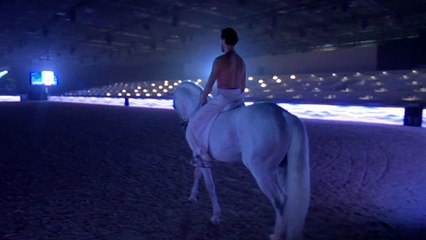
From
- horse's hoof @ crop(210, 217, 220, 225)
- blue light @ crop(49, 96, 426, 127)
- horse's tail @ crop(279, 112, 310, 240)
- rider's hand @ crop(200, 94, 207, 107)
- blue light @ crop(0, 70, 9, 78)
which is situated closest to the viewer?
horse's tail @ crop(279, 112, 310, 240)

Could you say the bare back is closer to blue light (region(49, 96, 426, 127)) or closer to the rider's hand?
the rider's hand

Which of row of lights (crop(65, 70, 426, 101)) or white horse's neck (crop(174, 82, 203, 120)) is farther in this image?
row of lights (crop(65, 70, 426, 101))

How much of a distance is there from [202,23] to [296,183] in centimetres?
1244

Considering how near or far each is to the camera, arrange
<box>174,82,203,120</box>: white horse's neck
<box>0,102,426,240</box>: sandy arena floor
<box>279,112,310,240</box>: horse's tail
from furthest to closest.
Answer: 1. <box>174,82,203,120</box>: white horse's neck
2. <box>0,102,426,240</box>: sandy arena floor
3. <box>279,112,310,240</box>: horse's tail

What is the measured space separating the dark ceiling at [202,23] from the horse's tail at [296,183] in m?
8.51

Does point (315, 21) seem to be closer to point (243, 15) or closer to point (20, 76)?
point (243, 15)

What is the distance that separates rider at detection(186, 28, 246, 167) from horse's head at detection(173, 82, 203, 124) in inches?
11.1

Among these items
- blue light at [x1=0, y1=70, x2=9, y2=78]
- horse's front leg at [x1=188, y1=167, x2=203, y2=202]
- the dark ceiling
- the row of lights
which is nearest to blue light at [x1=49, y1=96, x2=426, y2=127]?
the row of lights

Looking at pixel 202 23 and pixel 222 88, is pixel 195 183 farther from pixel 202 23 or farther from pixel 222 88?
pixel 202 23

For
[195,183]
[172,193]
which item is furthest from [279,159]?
[172,193]

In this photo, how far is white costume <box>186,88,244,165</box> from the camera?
2582 mm

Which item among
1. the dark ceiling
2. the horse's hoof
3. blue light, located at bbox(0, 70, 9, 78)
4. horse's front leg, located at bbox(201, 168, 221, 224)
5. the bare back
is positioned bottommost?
the horse's hoof

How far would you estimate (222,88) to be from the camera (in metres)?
2.60

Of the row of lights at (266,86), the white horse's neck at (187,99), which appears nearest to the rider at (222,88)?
the white horse's neck at (187,99)
